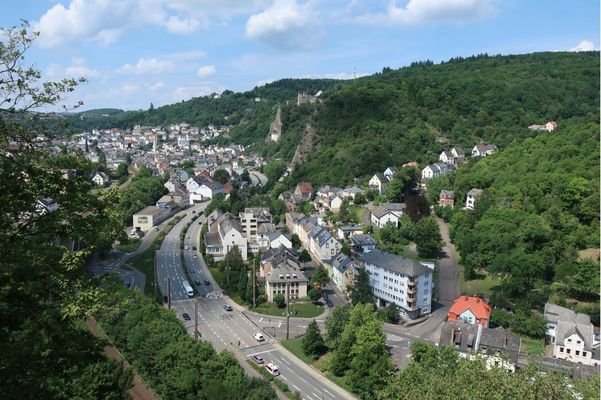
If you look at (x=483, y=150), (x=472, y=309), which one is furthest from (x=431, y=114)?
(x=472, y=309)

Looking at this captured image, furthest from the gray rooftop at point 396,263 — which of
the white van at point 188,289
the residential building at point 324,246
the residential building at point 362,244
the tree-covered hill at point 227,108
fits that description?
the tree-covered hill at point 227,108

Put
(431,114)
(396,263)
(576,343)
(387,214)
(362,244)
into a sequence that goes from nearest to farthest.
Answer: (576,343) → (396,263) → (362,244) → (387,214) → (431,114)

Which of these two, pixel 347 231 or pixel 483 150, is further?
pixel 483 150

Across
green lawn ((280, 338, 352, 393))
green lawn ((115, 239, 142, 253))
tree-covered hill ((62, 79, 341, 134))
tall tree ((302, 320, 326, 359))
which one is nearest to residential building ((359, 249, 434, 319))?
green lawn ((280, 338, 352, 393))

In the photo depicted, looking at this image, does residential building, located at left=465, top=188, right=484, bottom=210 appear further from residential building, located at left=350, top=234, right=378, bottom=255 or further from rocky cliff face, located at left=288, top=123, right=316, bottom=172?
rocky cliff face, located at left=288, top=123, right=316, bottom=172

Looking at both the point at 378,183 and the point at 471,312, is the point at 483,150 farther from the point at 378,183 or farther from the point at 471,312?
the point at 471,312

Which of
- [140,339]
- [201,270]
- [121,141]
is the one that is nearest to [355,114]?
[201,270]
